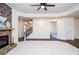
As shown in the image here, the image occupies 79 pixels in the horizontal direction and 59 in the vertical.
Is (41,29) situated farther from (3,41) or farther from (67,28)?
(3,41)

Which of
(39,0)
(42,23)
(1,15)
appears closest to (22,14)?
(42,23)

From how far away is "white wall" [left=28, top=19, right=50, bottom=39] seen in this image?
11.4 meters

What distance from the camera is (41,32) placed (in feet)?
37.6

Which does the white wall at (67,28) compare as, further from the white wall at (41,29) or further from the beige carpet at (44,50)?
the beige carpet at (44,50)

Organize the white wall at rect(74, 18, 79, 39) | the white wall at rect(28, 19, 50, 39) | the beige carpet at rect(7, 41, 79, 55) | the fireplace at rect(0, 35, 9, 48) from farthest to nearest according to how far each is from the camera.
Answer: the white wall at rect(28, 19, 50, 39)
the white wall at rect(74, 18, 79, 39)
the fireplace at rect(0, 35, 9, 48)
the beige carpet at rect(7, 41, 79, 55)

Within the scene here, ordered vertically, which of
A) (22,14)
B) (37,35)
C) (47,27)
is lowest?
(37,35)

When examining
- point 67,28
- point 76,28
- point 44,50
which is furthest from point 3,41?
point 76,28

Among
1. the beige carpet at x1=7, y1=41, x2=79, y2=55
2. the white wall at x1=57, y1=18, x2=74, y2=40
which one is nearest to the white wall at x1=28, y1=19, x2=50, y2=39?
the white wall at x1=57, y1=18, x2=74, y2=40

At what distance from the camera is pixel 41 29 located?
1146 cm

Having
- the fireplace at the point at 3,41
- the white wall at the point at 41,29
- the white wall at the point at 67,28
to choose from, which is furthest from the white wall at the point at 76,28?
the fireplace at the point at 3,41

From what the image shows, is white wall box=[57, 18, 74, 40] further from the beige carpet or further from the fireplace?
the fireplace
